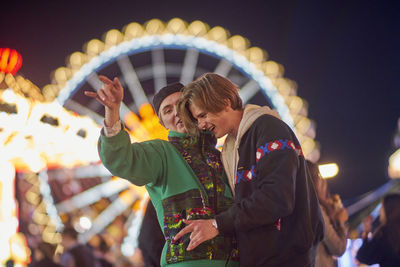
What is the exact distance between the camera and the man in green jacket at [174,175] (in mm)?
2180

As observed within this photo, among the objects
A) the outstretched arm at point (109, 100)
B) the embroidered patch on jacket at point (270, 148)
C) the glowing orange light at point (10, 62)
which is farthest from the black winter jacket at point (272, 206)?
the glowing orange light at point (10, 62)

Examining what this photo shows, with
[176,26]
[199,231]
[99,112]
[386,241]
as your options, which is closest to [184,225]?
[199,231]

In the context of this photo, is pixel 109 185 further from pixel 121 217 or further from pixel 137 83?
pixel 137 83

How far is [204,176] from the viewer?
2322mm

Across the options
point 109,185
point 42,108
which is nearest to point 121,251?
point 109,185

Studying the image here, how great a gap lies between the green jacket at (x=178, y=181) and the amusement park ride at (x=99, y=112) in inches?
252

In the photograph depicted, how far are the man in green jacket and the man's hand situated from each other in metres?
0.15

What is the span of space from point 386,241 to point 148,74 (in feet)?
26.0

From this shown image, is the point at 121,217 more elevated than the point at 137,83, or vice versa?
the point at 137,83

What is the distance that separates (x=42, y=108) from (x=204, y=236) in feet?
33.6

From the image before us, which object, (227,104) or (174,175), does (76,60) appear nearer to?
(174,175)

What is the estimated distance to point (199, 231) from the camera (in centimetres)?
200

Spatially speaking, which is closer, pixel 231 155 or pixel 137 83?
pixel 231 155

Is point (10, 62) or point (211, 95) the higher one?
point (10, 62)
